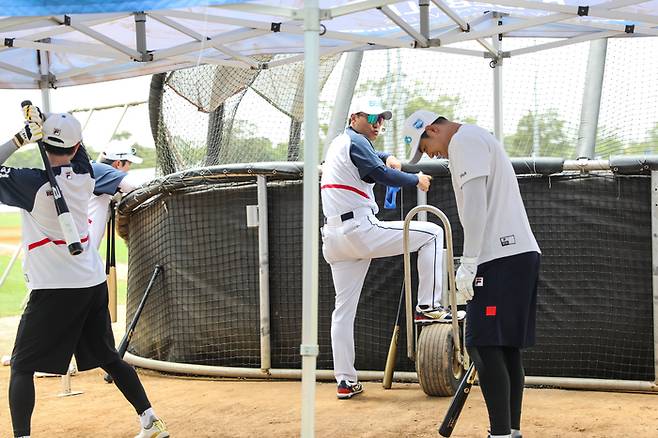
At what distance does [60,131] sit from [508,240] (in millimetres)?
2576

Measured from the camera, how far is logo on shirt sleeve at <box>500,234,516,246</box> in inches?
202

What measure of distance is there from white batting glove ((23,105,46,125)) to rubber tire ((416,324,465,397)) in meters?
3.19

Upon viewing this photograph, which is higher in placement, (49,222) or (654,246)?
(49,222)

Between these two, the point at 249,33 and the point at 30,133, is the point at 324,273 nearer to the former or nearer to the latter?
the point at 249,33

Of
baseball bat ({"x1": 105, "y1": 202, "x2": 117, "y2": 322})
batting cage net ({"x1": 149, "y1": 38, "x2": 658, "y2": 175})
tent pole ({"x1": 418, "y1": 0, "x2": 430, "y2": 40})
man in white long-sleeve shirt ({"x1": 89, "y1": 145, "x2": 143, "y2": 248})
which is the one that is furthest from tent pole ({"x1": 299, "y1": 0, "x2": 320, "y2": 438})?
batting cage net ({"x1": 149, "y1": 38, "x2": 658, "y2": 175})

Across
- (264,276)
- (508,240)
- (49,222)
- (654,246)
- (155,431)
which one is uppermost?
(49,222)

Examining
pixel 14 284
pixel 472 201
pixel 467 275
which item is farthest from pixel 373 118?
pixel 14 284

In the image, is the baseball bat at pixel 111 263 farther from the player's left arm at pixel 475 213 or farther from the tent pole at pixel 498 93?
the player's left arm at pixel 475 213

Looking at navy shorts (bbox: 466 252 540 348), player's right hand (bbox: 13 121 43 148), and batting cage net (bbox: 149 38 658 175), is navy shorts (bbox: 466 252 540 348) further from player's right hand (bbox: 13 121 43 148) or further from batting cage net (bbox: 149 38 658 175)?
batting cage net (bbox: 149 38 658 175)

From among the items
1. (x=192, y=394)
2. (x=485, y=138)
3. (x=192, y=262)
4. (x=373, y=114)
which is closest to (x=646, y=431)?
(x=485, y=138)

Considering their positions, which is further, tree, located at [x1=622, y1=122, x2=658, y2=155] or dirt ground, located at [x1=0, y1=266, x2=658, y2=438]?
tree, located at [x1=622, y1=122, x2=658, y2=155]

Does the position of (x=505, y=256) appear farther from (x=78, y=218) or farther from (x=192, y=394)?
(x=192, y=394)

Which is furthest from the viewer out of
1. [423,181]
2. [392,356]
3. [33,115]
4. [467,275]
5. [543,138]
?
[543,138]

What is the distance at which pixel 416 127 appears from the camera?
5406 millimetres
